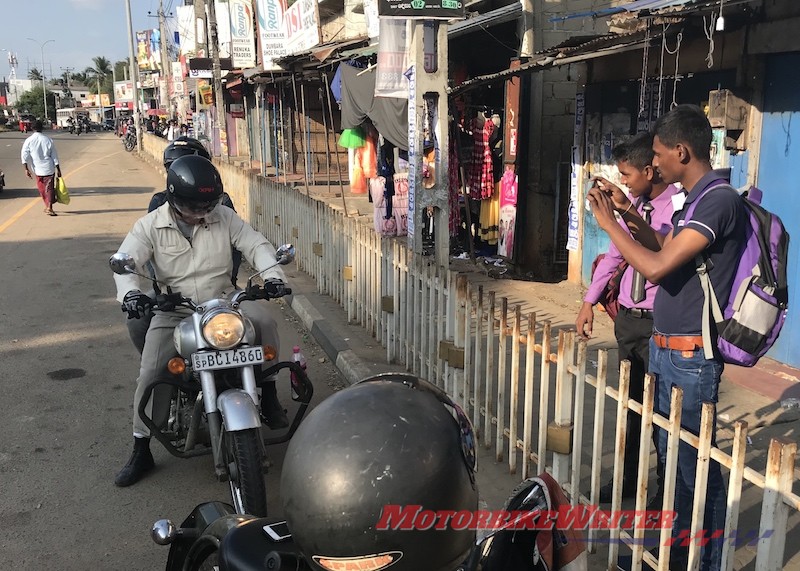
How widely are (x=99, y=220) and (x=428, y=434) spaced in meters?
14.6

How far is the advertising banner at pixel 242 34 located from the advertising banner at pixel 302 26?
372 centimetres

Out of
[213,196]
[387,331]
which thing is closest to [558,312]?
[387,331]

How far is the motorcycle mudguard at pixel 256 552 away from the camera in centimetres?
170

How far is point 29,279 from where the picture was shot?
9312 millimetres

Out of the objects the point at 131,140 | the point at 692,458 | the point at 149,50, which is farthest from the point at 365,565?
the point at 149,50

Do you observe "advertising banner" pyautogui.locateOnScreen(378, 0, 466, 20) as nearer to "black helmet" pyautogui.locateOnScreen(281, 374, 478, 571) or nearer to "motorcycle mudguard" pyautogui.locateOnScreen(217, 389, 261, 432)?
Answer: "motorcycle mudguard" pyautogui.locateOnScreen(217, 389, 261, 432)

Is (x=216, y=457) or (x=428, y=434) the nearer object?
(x=428, y=434)

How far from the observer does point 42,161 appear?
14719mm

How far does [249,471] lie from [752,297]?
2345 millimetres

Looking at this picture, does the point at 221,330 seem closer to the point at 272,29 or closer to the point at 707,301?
the point at 707,301

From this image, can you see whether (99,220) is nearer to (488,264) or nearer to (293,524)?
(488,264)

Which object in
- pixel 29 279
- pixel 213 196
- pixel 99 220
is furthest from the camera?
pixel 99 220

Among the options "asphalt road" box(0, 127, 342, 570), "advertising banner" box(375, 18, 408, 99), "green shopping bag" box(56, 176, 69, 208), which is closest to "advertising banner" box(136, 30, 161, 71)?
"green shopping bag" box(56, 176, 69, 208)

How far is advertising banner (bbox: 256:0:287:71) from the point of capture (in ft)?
49.6
